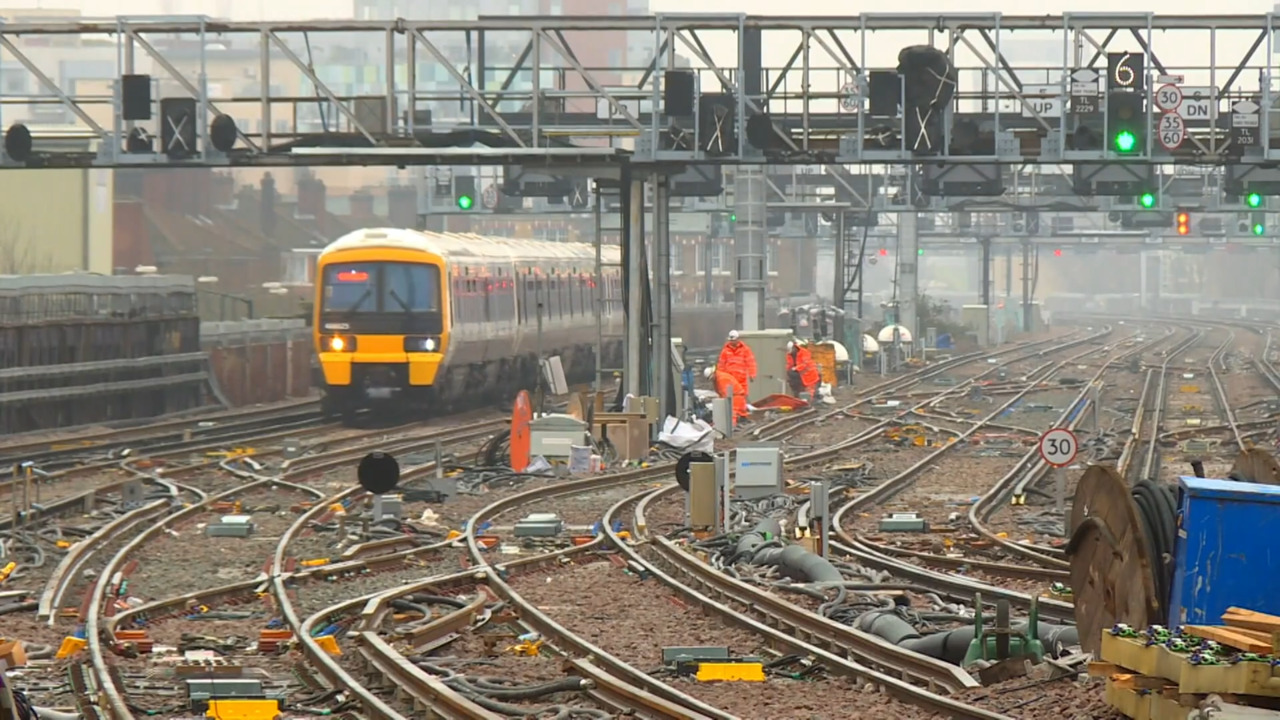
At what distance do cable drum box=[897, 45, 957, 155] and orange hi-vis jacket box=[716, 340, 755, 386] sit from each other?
643cm

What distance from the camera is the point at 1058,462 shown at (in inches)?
745

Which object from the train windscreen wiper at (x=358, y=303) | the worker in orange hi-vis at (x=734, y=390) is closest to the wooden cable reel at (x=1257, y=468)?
the worker in orange hi-vis at (x=734, y=390)

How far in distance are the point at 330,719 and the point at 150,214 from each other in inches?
2135

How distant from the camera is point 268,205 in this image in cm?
6494

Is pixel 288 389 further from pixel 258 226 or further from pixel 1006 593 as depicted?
pixel 1006 593

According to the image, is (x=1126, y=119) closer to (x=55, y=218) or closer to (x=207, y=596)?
(x=207, y=596)

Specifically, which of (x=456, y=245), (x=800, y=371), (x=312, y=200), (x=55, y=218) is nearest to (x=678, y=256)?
(x=312, y=200)

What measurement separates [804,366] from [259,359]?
11.0m

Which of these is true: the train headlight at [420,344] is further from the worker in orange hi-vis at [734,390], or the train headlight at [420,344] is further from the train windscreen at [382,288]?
the worker in orange hi-vis at [734,390]

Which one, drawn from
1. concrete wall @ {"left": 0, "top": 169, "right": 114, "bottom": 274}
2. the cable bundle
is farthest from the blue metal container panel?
concrete wall @ {"left": 0, "top": 169, "right": 114, "bottom": 274}

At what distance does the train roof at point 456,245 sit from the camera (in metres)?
31.4

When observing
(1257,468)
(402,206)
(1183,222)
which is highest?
(402,206)

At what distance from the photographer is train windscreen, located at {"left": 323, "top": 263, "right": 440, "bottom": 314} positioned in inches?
1225

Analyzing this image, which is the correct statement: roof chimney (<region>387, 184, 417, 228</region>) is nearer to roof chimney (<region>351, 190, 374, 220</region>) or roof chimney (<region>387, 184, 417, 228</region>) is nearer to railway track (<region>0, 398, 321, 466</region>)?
roof chimney (<region>351, 190, 374, 220</region>)
